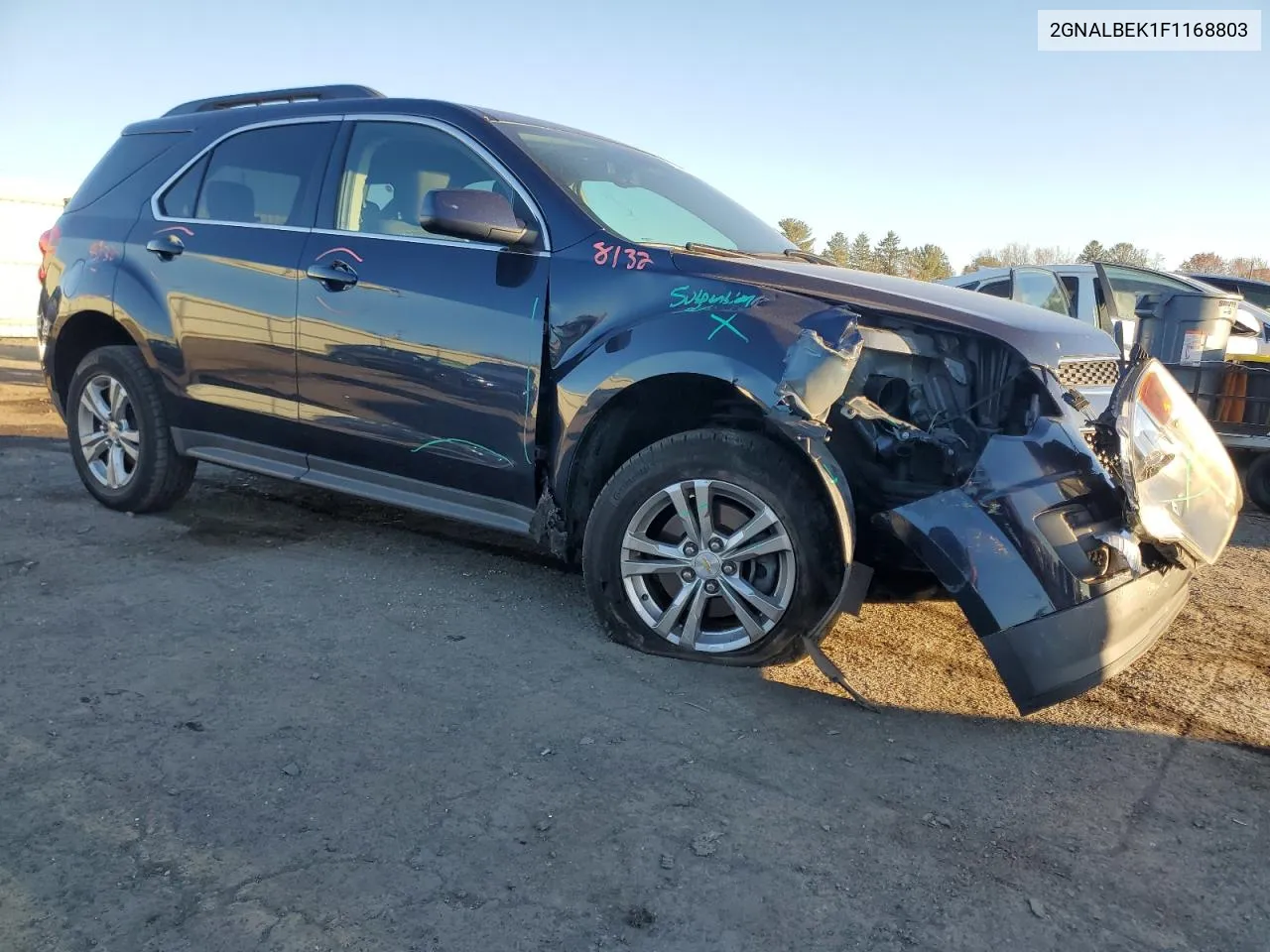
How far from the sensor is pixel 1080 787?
8.60 ft

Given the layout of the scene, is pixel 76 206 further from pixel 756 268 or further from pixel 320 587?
pixel 756 268

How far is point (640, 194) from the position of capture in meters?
4.05

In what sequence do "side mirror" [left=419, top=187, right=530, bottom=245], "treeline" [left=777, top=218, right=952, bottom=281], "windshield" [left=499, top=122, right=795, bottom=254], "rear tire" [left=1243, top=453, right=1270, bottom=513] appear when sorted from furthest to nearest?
"treeline" [left=777, top=218, right=952, bottom=281] → "rear tire" [left=1243, top=453, right=1270, bottom=513] → "windshield" [left=499, top=122, right=795, bottom=254] → "side mirror" [left=419, top=187, right=530, bottom=245]

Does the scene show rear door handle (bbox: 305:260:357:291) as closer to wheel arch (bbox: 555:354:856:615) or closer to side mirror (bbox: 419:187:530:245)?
side mirror (bbox: 419:187:530:245)

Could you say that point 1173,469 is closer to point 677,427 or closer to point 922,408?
point 922,408

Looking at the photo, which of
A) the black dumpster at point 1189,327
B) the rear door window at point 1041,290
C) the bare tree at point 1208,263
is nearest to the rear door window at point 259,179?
the black dumpster at point 1189,327

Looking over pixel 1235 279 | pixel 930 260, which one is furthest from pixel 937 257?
pixel 1235 279

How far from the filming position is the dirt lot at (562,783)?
6.57ft

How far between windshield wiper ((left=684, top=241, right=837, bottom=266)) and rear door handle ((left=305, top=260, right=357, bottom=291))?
54.7 inches

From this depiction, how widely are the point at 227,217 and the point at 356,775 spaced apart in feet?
10.1

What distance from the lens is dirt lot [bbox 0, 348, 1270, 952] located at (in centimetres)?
200

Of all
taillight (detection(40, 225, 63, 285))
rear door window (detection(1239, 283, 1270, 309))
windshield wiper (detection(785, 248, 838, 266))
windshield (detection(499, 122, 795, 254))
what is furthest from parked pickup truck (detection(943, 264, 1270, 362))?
taillight (detection(40, 225, 63, 285))

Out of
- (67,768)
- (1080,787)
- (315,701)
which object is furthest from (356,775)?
(1080,787)

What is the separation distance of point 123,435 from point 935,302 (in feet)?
13.4
